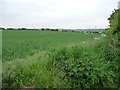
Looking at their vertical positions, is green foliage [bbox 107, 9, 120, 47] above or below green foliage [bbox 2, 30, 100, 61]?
above

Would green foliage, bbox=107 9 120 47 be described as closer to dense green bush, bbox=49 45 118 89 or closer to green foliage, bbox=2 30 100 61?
dense green bush, bbox=49 45 118 89

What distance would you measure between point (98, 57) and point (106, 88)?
0.83 m

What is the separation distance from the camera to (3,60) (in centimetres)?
800

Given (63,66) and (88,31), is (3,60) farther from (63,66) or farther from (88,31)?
(88,31)

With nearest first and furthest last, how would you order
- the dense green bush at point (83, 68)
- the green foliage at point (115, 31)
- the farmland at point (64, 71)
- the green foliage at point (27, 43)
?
the farmland at point (64, 71) < the dense green bush at point (83, 68) < the green foliage at point (115, 31) < the green foliage at point (27, 43)

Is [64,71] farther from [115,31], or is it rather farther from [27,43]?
[27,43]

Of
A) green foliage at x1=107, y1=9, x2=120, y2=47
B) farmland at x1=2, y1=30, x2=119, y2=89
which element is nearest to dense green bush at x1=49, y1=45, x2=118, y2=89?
farmland at x1=2, y1=30, x2=119, y2=89

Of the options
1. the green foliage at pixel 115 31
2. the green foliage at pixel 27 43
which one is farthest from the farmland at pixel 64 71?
the green foliage at pixel 27 43

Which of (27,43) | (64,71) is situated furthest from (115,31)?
(27,43)

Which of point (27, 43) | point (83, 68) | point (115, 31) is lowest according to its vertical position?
point (27, 43)

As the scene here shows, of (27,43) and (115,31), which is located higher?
(115,31)

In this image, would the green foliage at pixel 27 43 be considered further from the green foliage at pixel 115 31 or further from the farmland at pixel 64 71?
the green foliage at pixel 115 31

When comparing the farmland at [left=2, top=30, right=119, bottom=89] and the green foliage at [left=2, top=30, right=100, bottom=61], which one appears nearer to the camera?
the farmland at [left=2, top=30, right=119, bottom=89]

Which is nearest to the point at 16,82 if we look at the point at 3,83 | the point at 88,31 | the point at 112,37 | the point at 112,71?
the point at 3,83
